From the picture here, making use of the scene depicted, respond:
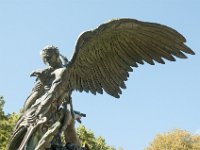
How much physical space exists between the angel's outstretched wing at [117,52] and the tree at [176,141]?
23.5 m

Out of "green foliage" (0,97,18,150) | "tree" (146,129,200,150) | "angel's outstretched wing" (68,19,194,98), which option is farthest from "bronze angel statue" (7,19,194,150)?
"tree" (146,129,200,150)

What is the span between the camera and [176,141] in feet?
103

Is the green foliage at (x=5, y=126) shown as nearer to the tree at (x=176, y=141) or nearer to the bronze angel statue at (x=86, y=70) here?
the tree at (x=176, y=141)

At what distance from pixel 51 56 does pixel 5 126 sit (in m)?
14.2

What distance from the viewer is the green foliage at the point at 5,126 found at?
67.7 ft

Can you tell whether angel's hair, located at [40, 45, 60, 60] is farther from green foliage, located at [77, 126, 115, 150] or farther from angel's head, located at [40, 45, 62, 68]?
green foliage, located at [77, 126, 115, 150]

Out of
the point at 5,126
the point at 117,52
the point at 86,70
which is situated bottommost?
the point at 86,70

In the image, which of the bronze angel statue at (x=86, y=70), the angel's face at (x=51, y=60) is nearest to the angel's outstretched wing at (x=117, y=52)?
the bronze angel statue at (x=86, y=70)

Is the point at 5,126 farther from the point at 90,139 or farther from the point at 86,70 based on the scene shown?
the point at 86,70

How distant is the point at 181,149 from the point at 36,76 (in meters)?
24.9

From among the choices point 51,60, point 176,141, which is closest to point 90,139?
point 176,141

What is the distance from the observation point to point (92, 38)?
786 centimetres

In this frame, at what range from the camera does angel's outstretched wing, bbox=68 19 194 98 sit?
7.98m

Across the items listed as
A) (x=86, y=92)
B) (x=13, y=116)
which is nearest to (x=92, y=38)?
(x=86, y=92)
